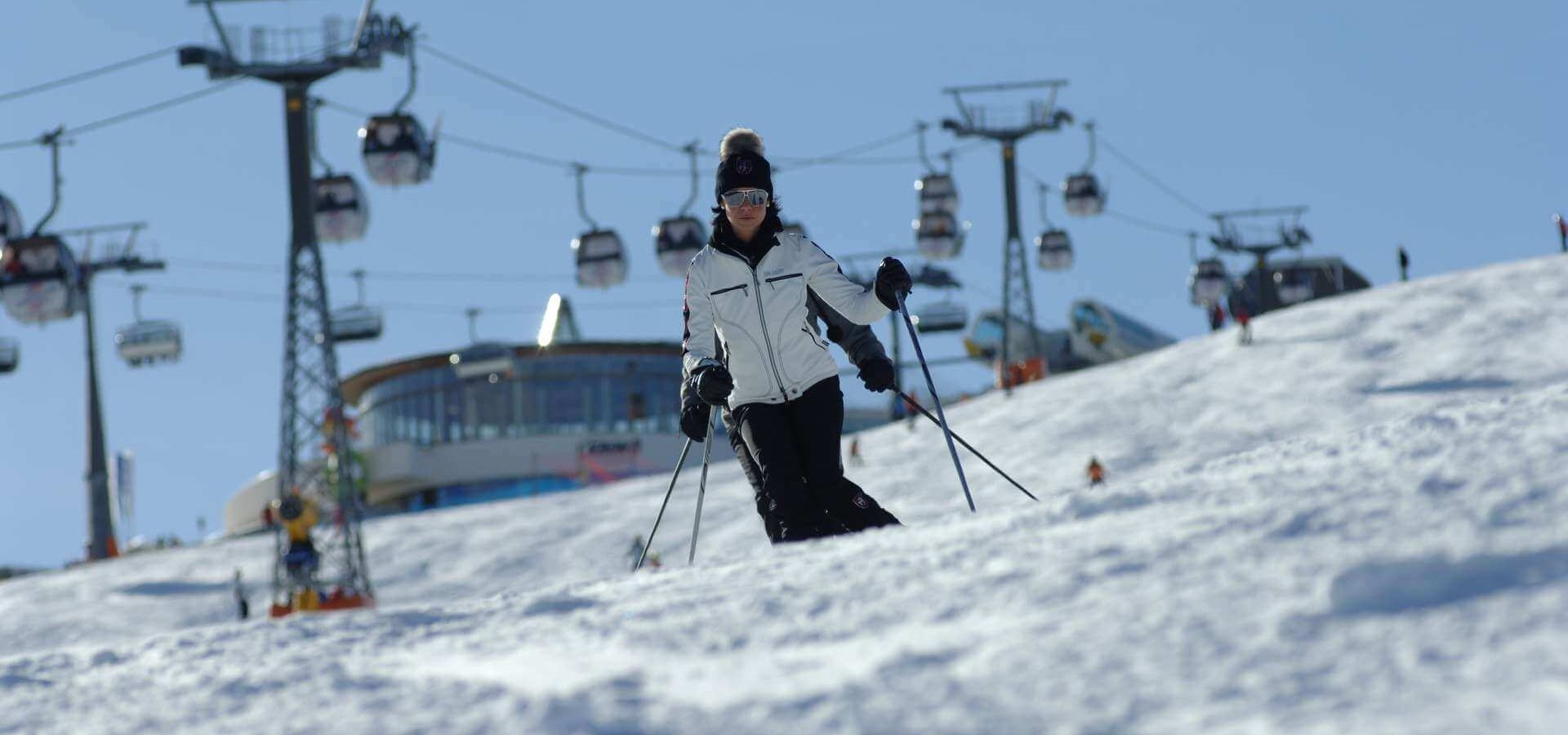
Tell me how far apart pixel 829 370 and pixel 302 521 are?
18804 millimetres

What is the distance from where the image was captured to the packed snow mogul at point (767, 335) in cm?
669

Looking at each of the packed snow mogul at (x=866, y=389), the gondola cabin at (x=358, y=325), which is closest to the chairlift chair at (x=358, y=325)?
the gondola cabin at (x=358, y=325)

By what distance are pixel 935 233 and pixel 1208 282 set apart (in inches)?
546

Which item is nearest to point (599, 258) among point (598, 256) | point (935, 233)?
point (598, 256)

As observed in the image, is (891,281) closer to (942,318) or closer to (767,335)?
(767,335)

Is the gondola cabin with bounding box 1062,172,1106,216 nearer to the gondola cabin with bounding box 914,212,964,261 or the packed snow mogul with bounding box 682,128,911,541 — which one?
the gondola cabin with bounding box 914,212,964,261

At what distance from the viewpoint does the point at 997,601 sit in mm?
3830

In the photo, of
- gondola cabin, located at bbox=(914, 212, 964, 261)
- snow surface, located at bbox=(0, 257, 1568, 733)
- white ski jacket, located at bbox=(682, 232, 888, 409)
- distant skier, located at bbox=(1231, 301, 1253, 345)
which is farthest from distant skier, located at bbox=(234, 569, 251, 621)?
snow surface, located at bbox=(0, 257, 1568, 733)

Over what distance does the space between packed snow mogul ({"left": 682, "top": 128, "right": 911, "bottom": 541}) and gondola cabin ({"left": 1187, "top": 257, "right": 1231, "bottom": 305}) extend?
52.3m

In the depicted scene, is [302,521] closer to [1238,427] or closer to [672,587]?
[1238,427]

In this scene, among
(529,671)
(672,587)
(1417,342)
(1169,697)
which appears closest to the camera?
(1169,697)

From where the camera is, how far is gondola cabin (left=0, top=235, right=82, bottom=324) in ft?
107

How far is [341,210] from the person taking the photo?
104 feet

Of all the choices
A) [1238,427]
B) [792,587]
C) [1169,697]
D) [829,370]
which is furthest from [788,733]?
[1238,427]
